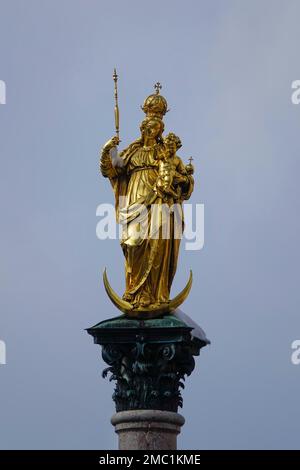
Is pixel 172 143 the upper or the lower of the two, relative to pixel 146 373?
upper

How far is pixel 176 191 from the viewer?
3698 inches

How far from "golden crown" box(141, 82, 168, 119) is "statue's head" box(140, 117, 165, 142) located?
0.43 ft

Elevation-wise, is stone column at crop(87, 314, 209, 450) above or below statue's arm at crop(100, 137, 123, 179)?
below

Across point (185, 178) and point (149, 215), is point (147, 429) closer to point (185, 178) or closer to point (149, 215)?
point (149, 215)

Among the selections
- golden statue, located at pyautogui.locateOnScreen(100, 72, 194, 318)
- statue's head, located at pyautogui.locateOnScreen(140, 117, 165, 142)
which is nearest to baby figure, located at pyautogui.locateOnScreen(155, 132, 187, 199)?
golden statue, located at pyautogui.locateOnScreen(100, 72, 194, 318)

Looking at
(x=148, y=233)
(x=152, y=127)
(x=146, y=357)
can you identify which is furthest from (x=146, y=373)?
(x=152, y=127)

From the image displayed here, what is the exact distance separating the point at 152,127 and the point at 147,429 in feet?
23.4

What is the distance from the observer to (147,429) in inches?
3629

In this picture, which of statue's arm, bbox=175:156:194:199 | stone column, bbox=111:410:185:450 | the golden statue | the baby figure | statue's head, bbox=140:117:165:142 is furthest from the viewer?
statue's head, bbox=140:117:165:142

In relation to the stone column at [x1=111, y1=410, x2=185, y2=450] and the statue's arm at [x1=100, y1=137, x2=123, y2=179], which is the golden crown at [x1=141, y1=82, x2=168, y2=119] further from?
the stone column at [x1=111, y1=410, x2=185, y2=450]

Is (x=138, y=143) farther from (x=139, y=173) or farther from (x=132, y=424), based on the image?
(x=132, y=424)

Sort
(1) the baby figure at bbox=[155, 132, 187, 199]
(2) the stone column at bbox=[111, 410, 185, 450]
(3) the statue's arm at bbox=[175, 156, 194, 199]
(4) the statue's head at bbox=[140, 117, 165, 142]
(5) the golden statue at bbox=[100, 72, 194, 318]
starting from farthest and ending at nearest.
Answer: (4) the statue's head at bbox=[140, 117, 165, 142] → (3) the statue's arm at bbox=[175, 156, 194, 199] → (1) the baby figure at bbox=[155, 132, 187, 199] → (5) the golden statue at bbox=[100, 72, 194, 318] → (2) the stone column at bbox=[111, 410, 185, 450]

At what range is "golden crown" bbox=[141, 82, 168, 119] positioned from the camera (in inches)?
3720
